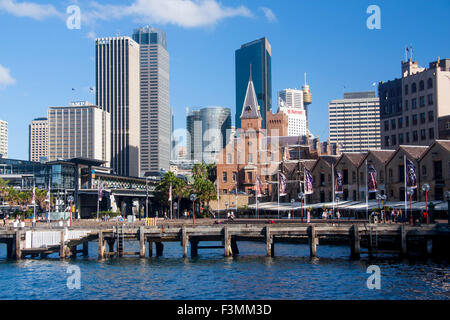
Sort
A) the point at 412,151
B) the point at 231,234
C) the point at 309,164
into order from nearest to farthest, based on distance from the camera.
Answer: the point at 231,234
the point at 412,151
the point at 309,164

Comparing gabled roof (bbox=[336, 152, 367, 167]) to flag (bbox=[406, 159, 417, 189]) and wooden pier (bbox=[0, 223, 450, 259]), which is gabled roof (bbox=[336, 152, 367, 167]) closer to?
flag (bbox=[406, 159, 417, 189])

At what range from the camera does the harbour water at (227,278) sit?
4488 cm

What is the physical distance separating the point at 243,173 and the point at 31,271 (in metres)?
86.9

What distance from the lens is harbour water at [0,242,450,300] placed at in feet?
147

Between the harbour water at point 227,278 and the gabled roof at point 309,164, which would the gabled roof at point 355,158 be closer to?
the gabled roof at point 309,164

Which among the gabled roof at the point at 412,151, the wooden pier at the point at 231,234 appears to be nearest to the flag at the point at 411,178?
the wooden pier at the point at 231,234

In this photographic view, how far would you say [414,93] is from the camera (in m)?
130

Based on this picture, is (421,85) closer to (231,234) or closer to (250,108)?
(250,108)

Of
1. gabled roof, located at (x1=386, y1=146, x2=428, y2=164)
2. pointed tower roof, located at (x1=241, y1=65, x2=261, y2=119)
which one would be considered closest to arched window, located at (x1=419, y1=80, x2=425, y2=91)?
gabled roof, located at (x1=386, y1=146, x2=428, y2=164)

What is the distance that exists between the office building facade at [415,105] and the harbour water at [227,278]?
6501cm

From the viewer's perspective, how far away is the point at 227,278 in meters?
52.7

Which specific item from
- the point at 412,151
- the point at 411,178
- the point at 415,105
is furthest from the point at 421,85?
the point at 411,178

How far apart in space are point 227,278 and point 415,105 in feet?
303
